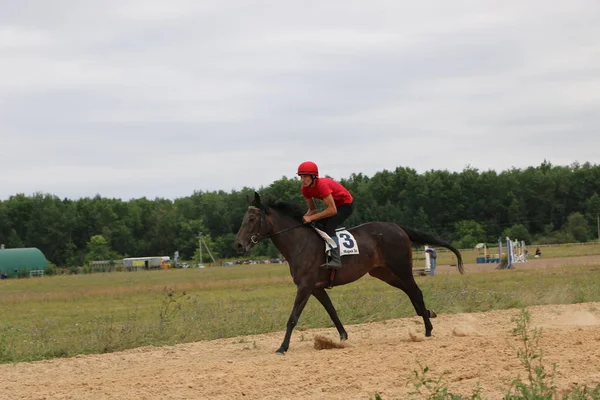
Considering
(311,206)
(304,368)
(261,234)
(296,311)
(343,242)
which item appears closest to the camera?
(304,368)

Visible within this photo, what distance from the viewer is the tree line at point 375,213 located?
99.0m

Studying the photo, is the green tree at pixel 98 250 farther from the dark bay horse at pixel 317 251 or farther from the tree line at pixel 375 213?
the dark bay horse at pixel 317 251

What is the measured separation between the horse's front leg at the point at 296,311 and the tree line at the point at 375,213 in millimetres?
58184

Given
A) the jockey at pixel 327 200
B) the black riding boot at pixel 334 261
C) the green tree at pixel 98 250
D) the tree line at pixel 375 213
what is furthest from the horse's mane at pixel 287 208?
the green tree at pixel 98 250

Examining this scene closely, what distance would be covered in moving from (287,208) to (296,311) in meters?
1.80

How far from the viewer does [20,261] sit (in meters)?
89.6

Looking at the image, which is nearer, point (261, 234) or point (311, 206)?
point (261, 234)

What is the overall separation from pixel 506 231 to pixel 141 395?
95142 millimetres

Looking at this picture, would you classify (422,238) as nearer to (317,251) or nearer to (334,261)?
(334,261)

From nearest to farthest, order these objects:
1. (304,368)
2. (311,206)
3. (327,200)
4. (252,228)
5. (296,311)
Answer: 1. (304,368)
2. (296,311)
3. (252,228)
4. (327,200)
5. (311,206)

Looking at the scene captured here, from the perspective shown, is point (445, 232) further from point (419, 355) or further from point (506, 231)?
point (419, 355)

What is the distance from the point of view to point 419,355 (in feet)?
31.6

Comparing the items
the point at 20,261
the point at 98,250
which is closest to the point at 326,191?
the point at 20,261

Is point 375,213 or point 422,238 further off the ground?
point 375,213
